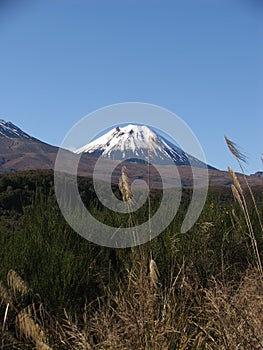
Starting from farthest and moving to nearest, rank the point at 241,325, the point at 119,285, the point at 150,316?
1. the point at 119,285
2. the point at 150,316
3. the point at 241,325

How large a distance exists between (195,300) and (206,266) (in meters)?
0.72

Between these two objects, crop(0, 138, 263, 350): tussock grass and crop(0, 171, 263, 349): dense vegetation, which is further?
crop(0, 171, 263, 349): dense vegetation

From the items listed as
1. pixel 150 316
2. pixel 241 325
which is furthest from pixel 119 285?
pixel 241 325

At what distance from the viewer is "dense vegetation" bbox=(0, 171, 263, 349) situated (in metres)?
3.87

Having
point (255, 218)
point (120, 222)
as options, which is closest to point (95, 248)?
point (120, 222)

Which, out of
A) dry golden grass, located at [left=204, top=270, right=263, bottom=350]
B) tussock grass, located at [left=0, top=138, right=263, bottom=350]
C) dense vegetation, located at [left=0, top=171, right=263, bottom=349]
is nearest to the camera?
dry golden grass, located at [left=204, top=270, right=263, bottom=350]

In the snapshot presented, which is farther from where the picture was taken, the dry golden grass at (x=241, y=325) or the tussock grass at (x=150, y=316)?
the tussock grass at (x=150, y=316)

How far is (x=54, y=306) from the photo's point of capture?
4957 millimetres

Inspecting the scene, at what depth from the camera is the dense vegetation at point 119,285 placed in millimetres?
3873

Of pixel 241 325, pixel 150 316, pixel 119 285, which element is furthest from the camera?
pixel 119 285

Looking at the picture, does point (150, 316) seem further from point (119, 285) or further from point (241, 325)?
point (119, 285)

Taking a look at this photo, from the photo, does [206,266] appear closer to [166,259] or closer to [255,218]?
[166,259]

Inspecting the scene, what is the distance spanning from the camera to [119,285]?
4.71m

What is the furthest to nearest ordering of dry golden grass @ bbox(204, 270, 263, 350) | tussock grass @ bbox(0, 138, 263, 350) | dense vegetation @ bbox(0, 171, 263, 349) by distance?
dense vegetation @ bbox(0, 171, 263, 349)
tussock grass @ bbox(0, 138, 263, 350)
dry golden grass @ bbox(204, 270, 263, 350)
